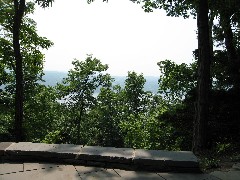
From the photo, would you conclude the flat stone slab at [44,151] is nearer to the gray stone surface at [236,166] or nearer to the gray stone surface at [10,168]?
the gray stone surface at [10,168]

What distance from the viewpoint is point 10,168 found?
15.4ft

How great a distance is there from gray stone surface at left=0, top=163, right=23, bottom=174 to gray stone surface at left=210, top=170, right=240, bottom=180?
3.20 meters

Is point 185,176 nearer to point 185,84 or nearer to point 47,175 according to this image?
point 47,175

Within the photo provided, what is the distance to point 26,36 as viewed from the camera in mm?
17203

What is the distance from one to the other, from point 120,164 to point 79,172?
2.33ft

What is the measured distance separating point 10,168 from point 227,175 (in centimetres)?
358

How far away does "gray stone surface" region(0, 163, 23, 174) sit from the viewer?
454 cm

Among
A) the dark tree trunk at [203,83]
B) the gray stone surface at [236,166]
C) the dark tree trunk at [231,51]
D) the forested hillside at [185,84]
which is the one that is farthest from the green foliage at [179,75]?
the gray stone surface at [236,166]

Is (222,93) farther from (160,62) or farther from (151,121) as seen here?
(151,121)

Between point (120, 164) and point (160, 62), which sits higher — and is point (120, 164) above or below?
below

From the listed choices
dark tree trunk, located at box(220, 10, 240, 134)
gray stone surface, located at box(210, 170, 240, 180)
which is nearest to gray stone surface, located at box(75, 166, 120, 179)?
gray stone surface, located at box(210, 170, 240, 180)

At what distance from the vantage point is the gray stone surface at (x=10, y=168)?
4.54 meters

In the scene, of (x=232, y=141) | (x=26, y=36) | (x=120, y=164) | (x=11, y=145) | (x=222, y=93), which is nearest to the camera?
(x=120, y=164)

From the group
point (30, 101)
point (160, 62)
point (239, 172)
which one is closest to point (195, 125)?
point (239, 172)
